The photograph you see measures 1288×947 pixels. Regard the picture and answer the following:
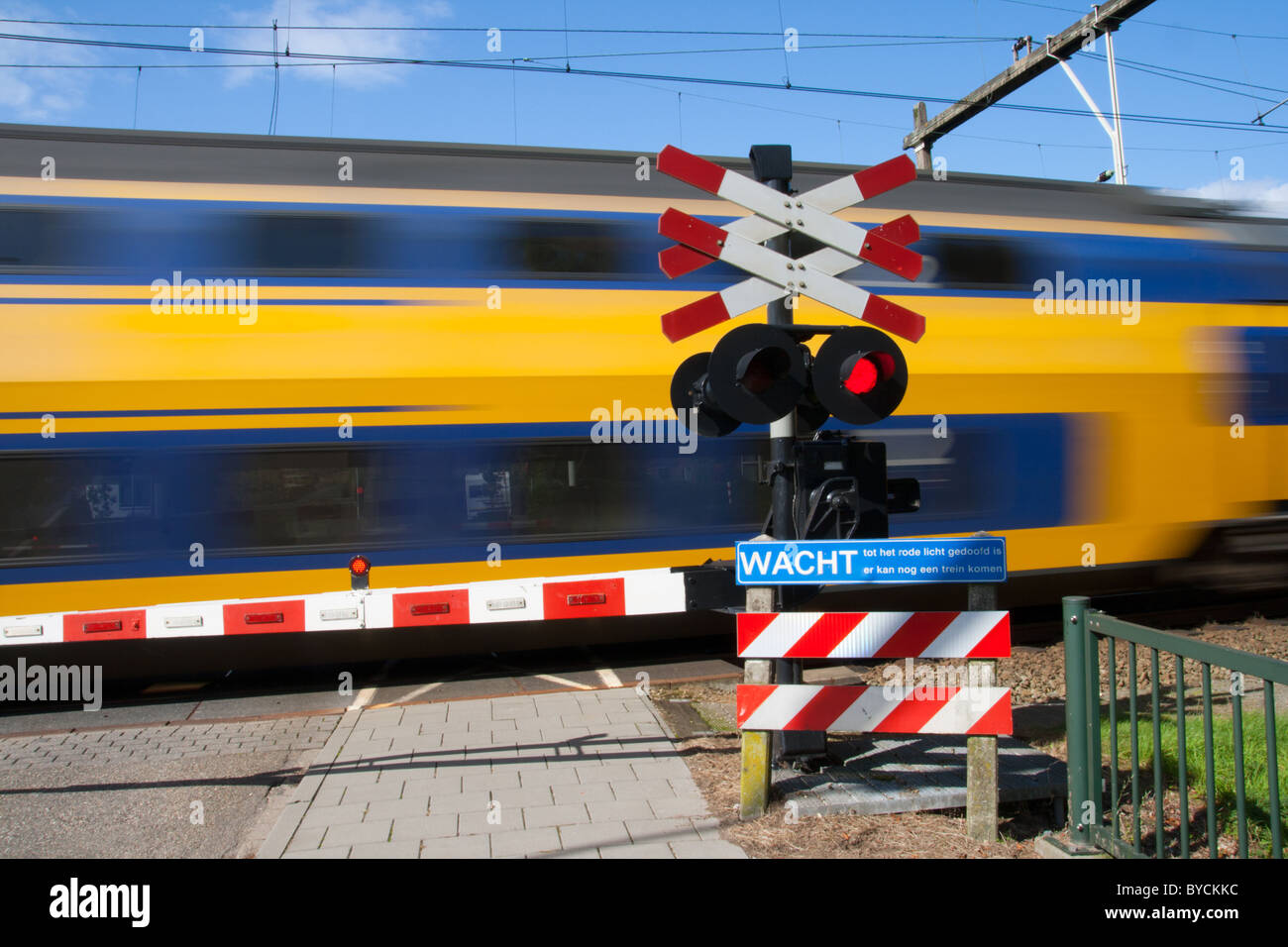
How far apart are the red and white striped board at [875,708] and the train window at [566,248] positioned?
14.3 ft

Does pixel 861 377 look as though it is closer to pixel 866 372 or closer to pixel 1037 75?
pixel 866 372

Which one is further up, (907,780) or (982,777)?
(982,777)

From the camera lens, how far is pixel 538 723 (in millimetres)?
6066

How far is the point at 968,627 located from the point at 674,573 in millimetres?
1400

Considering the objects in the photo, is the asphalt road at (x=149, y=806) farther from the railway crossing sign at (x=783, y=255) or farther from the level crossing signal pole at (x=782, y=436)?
the railway crossing sign at (x=783, y=255)

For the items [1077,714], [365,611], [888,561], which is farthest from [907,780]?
[365,611]

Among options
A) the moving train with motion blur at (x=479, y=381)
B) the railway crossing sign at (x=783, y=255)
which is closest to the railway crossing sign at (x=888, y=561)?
the railway crossing sign at (x=783, y=255)

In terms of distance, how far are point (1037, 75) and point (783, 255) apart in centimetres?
1048

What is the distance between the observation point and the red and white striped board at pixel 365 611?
18.2ft

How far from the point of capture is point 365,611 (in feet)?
19.5

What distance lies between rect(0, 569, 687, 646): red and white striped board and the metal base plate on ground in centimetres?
120

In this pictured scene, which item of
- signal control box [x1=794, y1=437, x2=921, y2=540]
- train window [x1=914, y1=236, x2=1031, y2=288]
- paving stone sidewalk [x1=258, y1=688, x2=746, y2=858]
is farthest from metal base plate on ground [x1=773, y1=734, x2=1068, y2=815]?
train window [x1=914, y1=236, x2=1031, y2=288]

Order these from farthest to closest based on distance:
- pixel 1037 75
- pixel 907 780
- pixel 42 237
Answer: pixel 1037 75, pixel 42 237, pixel 907 780
